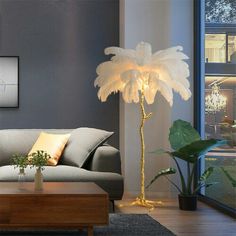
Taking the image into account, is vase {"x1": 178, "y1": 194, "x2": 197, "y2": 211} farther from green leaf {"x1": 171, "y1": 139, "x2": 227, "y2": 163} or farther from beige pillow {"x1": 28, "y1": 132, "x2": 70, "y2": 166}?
beige pillow {"x1": 28, "y1": 132, "x2": 70, "y2": 166}

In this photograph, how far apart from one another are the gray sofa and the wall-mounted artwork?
0.79 meters

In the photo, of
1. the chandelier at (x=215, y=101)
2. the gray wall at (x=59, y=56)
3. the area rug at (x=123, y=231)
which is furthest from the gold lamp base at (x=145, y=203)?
the gray wall at (x=59, y=56)

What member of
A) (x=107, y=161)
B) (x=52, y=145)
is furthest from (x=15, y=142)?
(x=107, y=161)

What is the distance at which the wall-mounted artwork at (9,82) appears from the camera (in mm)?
5859

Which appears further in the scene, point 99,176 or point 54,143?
point 54,143

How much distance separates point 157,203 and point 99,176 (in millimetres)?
965

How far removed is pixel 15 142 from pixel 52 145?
527 millimetres

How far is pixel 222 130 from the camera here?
4.85 m

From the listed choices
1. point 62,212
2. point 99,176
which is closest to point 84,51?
point 99,176

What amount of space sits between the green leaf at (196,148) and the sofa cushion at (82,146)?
2.56 ft

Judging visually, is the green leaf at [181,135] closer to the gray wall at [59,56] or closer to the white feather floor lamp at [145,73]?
the white feather floor lamp at [145,73]

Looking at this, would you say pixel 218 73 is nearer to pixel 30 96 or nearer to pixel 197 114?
pixel 197 114

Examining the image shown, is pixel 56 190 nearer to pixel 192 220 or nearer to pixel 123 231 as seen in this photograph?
pixel 123 231

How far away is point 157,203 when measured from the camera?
490 centimetres
